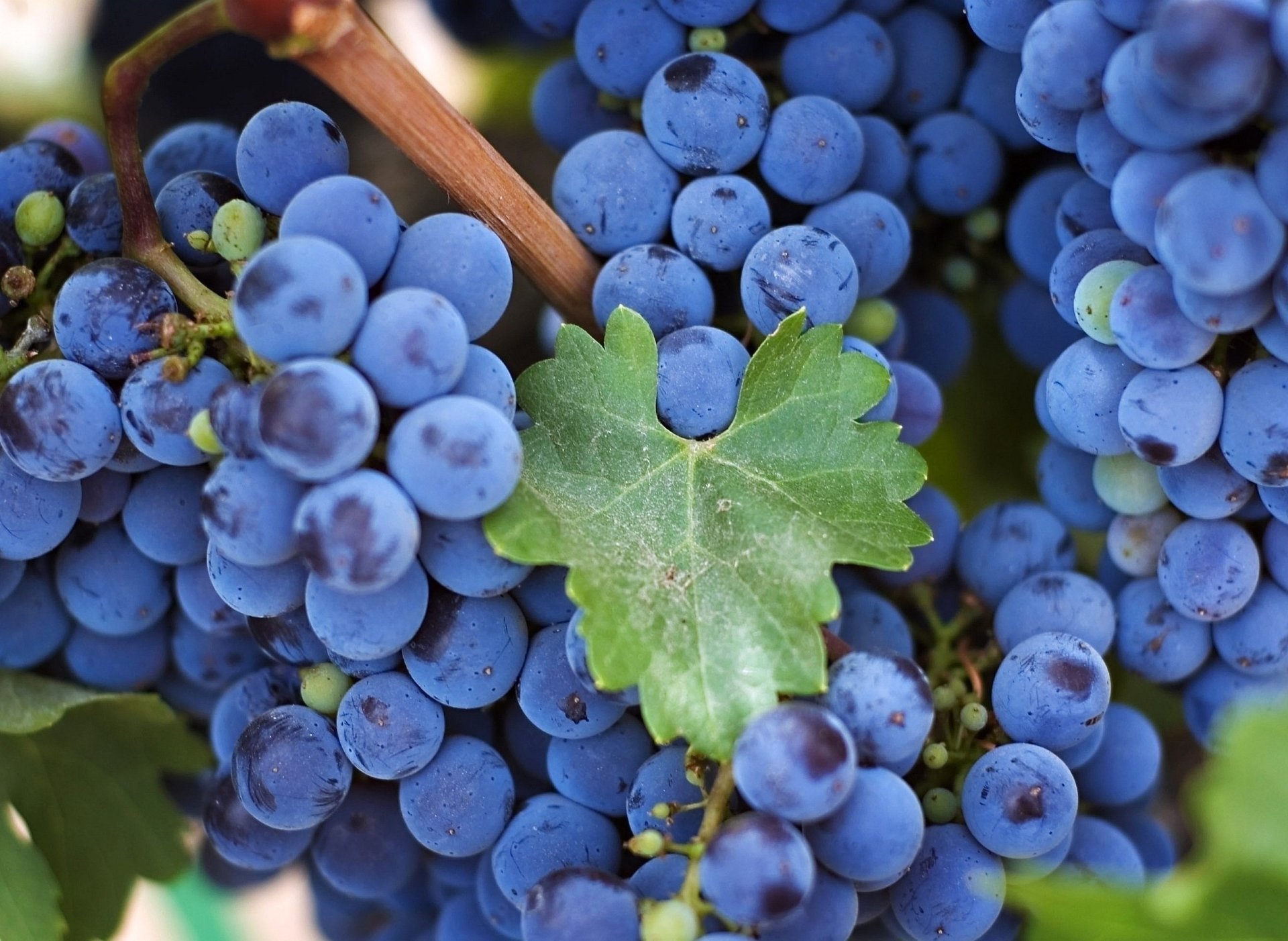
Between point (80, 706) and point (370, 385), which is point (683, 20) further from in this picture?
point (80, 706)

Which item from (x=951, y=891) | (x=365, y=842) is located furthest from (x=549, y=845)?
(x=951, y=891)

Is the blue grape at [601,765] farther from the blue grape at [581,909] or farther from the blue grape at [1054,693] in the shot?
the blue grape at [1054,693]

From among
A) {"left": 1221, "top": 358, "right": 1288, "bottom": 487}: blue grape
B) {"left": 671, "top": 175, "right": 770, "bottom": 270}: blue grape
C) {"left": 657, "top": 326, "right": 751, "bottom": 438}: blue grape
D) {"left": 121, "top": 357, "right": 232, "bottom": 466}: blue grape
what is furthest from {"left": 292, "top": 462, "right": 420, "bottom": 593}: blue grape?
{"left": 1221, "top": 358, "right": 1288, "bottom": 487}: blue grape

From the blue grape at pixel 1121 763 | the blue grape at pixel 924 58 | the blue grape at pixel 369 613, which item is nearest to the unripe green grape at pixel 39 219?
the blue grape at pixel 369 613

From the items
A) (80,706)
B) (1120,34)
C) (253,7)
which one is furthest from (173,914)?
(1120,34)

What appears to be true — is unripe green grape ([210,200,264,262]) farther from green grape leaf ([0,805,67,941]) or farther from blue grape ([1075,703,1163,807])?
blue grape ([1075,703,1163,807])

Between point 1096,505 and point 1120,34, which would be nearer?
point 1120,34
